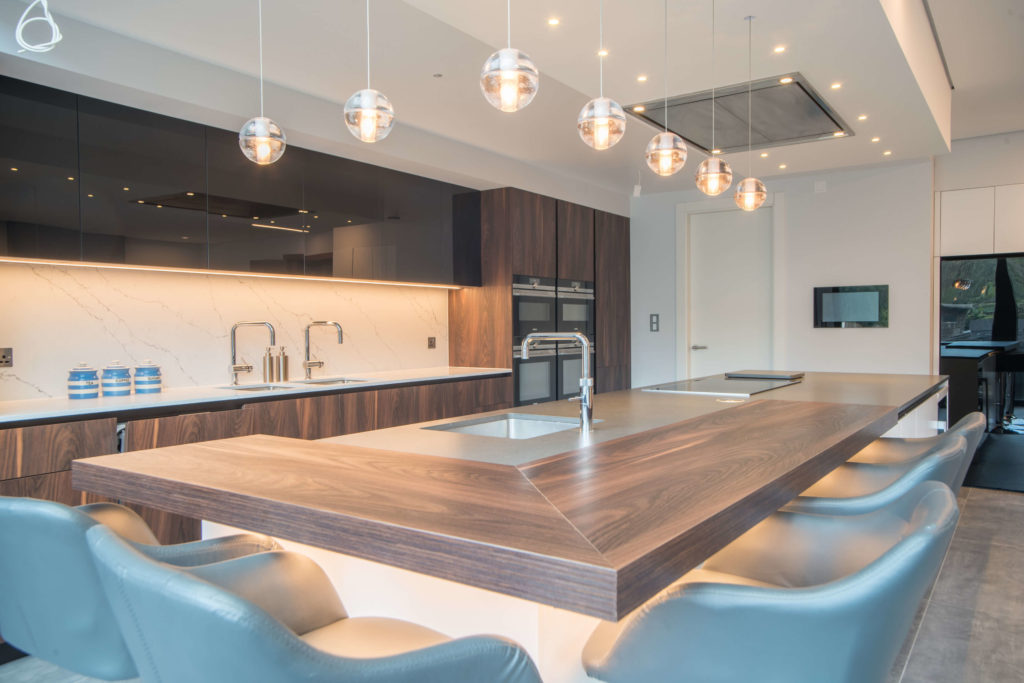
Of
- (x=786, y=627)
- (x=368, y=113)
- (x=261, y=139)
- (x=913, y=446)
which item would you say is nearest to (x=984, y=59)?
(x=913, y=446)

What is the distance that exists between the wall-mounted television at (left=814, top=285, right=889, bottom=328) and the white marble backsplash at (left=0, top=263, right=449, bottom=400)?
327 cm

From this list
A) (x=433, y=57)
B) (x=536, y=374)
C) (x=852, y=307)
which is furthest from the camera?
(x=852, y=307)

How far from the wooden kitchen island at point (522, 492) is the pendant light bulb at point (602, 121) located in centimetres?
95

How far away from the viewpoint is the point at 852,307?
17.6 feet

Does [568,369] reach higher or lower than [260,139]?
lower

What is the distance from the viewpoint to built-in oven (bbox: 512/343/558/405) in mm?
4922

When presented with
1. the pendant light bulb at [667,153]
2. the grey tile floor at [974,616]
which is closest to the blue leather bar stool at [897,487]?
the grey tile floor at [974,616]

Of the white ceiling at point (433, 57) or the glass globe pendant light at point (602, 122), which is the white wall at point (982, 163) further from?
the glass globe pendant light at point (602, 122)

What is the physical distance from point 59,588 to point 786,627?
123 cm

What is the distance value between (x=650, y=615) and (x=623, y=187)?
18.0ft

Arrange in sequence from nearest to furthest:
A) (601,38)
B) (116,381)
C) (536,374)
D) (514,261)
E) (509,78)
→ (509,78), (601,38), (116,381), (514,261), (536,374)

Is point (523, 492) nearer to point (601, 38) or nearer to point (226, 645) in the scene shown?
point (226, 645)

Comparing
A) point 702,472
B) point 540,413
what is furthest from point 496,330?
point 702,472

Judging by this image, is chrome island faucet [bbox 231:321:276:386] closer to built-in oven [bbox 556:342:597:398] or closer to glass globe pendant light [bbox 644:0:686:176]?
glass globe pendant light [bbox 644:0:686:176]
